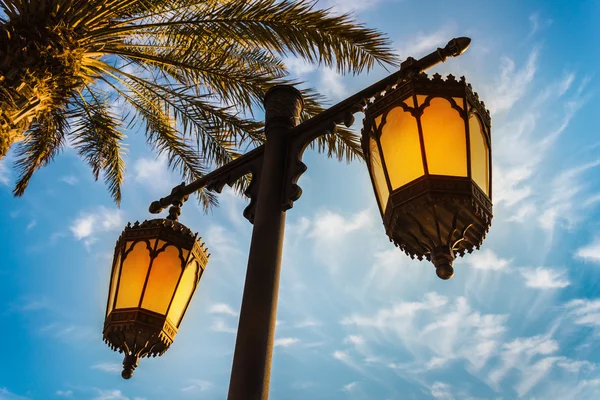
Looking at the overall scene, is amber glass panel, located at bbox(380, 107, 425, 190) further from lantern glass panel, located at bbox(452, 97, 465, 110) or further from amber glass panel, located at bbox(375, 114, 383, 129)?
lantern glass panel, located at bbox(452, 97, 465, 110)

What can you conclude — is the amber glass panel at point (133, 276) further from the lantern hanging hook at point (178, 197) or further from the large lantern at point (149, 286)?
the lantern hanging hook at point (178, 197)

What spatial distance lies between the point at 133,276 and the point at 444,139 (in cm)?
186

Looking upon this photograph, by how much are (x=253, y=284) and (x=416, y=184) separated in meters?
0.83

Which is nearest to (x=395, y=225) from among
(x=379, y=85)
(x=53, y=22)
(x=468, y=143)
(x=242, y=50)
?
(x=468, y=143)

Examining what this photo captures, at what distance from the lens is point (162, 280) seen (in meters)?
3.00

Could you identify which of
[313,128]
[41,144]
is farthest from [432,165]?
[41,144]

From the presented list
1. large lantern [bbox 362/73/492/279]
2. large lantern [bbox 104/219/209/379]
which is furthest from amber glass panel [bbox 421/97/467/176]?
large lantern [bbox 104/219/209/379]

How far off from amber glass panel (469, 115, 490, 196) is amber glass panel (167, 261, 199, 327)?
1.73m

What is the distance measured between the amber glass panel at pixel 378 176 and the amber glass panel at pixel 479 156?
15.3 inches

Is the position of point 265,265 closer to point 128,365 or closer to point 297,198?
point 297,198

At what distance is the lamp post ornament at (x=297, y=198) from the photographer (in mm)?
2154

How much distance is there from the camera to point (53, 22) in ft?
16.2

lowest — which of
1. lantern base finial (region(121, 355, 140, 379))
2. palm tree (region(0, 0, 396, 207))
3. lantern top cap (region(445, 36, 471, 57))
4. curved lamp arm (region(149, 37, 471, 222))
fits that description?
lantern base finial (region(121, 355, 140, 379))

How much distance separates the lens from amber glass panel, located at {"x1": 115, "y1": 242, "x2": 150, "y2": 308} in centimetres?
293
